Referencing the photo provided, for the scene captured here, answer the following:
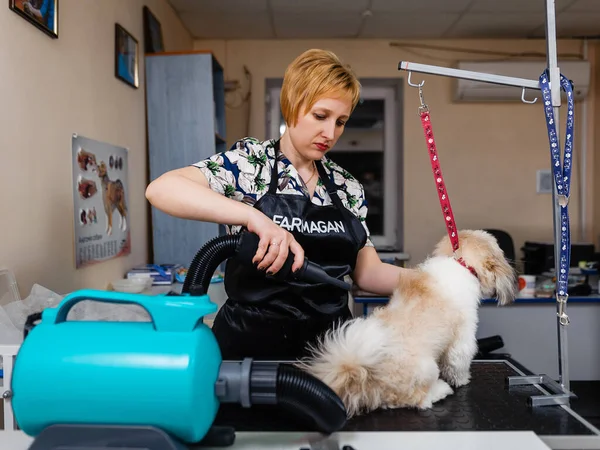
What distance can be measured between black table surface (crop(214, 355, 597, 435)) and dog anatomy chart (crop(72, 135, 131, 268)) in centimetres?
159

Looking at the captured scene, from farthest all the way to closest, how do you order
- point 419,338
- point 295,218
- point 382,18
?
point 382,18
point 295,218
point 419,338

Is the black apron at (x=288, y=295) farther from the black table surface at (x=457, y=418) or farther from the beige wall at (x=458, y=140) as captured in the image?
the beige wall at (x=458, y=140)

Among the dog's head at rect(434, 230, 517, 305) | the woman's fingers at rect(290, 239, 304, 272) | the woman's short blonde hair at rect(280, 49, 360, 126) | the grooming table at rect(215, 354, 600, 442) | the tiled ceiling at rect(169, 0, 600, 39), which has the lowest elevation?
the grooming table at rect(215, 354, 600, 442)

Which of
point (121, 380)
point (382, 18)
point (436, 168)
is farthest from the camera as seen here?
point (382, 18)

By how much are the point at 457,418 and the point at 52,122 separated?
1.82 m

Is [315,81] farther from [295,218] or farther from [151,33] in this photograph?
[151,33]

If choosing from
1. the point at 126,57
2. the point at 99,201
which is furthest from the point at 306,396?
the point at 126,57

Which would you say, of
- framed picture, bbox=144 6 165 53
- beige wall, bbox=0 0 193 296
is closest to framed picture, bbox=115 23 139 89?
beige wall, bbox=0 0 193 296

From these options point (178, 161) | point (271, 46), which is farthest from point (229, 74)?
point (178, 161)

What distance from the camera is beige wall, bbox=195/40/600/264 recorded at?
4.62m

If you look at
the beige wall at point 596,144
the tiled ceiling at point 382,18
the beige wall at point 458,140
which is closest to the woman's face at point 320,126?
the tiled ceiling at point 382,18

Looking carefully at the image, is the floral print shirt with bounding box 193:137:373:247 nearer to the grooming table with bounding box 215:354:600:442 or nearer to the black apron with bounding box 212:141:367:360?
the black apron with bounding box 212:141:367:360

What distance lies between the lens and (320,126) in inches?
49.7

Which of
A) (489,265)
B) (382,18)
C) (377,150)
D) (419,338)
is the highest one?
(382,18)
